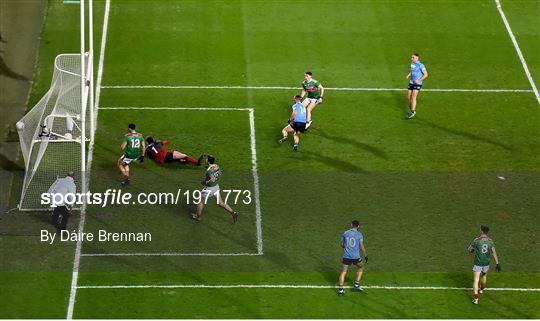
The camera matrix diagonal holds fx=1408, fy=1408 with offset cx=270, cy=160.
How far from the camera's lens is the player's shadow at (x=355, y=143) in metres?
40.8

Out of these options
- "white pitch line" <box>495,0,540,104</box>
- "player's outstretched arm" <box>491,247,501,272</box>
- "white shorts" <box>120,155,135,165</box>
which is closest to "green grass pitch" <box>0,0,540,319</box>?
"white pitch line" <box>495,0,540,104</box>

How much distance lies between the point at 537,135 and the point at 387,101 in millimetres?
4759

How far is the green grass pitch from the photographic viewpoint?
3416 centimetres

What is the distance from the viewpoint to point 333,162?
132ft

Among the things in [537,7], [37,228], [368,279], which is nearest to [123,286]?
[37,228]

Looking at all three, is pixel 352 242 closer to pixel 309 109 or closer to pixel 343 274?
pixel 343 274

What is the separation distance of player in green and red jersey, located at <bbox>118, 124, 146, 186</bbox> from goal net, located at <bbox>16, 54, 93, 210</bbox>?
108cm

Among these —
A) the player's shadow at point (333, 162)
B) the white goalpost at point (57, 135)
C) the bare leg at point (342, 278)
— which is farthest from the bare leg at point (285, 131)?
the bare leg at point (342, 278)

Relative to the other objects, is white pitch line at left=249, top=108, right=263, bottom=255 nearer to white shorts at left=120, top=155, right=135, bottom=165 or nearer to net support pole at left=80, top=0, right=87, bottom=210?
white shorts at left=120, top=155, right=135, bottom=165

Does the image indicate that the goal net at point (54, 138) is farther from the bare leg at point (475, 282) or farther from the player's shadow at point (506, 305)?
the player's shadow at point (506, 305)

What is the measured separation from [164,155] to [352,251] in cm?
804

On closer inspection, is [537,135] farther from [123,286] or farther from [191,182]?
[123,286]

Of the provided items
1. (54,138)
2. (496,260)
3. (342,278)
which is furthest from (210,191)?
(496,260)

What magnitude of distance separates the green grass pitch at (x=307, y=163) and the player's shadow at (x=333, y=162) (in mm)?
76
